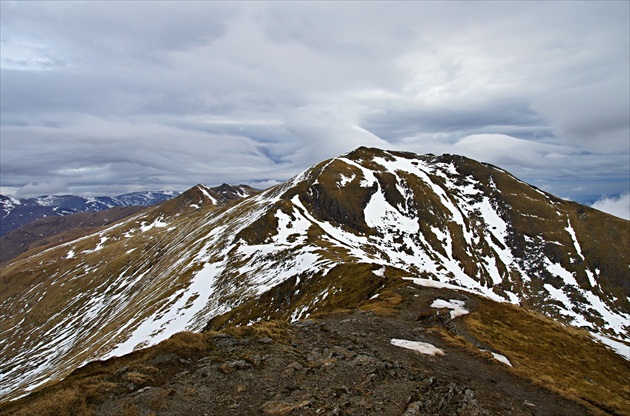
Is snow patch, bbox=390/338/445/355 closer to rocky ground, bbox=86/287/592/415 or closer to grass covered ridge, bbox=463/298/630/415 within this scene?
rocky ground, bbox=86/287/592/415

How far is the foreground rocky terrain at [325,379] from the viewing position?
675 inches

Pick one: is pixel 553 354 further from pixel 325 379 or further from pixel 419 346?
pixel 325 379

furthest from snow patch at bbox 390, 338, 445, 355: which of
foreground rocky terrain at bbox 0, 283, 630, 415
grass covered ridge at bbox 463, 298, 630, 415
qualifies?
grass covered ridge at bbox 463, 298, 630, 415

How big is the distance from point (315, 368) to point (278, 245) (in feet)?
330

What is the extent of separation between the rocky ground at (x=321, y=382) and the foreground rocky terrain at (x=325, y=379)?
0.06 meters

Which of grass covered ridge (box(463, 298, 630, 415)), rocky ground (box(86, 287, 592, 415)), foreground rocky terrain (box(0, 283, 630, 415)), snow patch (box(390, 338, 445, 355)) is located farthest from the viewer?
snow patch (box(390, 338, 445, 355))

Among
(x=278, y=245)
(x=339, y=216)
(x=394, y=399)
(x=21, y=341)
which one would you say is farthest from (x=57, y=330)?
(x=394, y=399)

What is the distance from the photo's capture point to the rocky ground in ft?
57.2

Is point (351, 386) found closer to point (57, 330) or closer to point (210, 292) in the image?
point (210, 292)

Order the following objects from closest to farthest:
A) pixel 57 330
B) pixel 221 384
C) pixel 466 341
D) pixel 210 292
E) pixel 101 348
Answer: pixel 221 384
pixel 466 341
pixel 101 348
pixel 210 292
pixel 57 330

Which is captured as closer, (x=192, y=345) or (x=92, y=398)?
(x=92, y=398)

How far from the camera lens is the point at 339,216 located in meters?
198

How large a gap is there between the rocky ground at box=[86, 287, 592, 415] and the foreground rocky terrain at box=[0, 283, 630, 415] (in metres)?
0.06

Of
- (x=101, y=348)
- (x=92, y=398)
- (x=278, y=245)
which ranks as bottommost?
(x=101, y=348)
